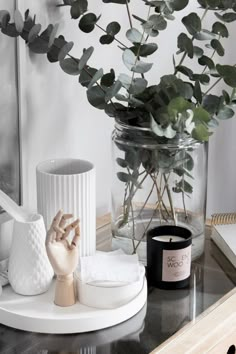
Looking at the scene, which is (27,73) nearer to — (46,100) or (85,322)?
(46,100)

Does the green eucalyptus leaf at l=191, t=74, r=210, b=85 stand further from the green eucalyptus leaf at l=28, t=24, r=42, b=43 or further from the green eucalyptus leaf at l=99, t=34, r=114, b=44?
the green eucalyptus leaf at l=28, t=24, r=42, b=43

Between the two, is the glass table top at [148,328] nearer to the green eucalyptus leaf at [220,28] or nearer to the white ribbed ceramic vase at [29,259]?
the white ribbed ceramic vase at [29,259]

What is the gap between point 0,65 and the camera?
1.28 meters

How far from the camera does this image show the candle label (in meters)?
1.26

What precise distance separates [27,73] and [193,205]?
15.8 inches

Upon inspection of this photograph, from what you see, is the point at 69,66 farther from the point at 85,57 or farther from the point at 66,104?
the point at 66,104

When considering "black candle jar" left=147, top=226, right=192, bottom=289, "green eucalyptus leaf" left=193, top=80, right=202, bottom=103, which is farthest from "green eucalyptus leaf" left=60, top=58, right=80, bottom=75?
"black candle jar" left=147, top=226, right=192, bottom=289

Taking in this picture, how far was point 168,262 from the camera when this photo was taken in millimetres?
1268

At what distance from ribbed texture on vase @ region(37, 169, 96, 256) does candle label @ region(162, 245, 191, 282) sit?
15 cm

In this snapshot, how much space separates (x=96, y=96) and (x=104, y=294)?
0.36 metres

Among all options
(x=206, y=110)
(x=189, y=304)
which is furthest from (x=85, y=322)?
(x=206, y=110)

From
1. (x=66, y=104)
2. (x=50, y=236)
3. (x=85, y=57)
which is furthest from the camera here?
(x=66, y=104)

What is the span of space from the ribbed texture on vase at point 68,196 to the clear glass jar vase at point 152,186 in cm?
11

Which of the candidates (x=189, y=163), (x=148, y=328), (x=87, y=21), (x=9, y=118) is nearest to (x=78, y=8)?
(x=87, y=21)
